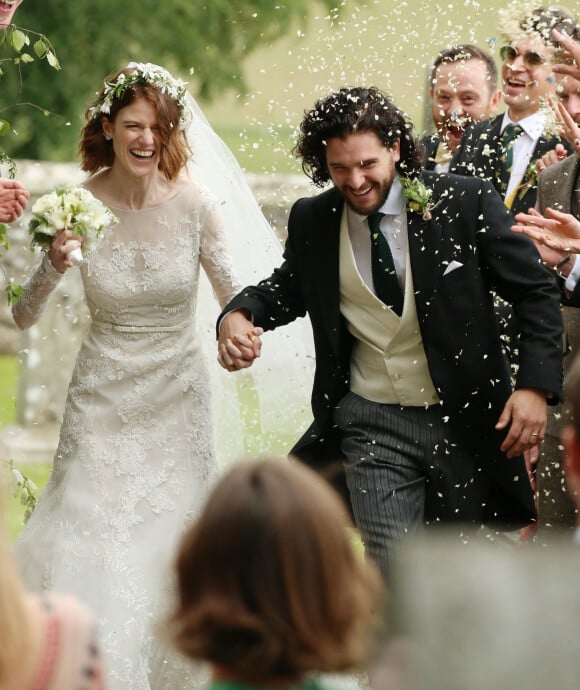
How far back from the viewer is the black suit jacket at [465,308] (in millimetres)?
4816

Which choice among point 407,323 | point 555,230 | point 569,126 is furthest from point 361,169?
point 569,126

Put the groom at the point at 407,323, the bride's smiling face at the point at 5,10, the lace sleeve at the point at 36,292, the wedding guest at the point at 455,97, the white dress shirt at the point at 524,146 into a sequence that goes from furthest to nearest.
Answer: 1. the wedding guest at the point at 455,97
2. the white dress shirt at the point at 524,146
3. the lace sleeve at the point at 36,292
4. the bride's smiling face at the point at 5,10
5. the groom at the point at 407,323

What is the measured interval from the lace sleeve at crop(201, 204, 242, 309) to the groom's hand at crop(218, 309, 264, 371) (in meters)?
0.62

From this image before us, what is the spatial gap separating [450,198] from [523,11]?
162 cm

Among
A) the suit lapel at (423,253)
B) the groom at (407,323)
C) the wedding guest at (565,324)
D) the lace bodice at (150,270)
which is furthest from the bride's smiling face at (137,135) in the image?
the wedding guest at (565,324)

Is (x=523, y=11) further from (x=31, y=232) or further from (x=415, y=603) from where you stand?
(x=415, y=603)

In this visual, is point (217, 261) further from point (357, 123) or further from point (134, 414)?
point (357, 123)

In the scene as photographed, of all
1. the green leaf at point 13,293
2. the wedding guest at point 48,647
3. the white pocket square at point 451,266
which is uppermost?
the green leaf at point 13,293

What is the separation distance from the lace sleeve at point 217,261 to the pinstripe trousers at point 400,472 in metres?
0.93

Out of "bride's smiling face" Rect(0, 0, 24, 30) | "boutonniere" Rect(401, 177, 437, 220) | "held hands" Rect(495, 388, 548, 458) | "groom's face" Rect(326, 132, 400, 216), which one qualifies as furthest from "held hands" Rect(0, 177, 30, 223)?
"held hands" Rect(495, 388, 548, 458)

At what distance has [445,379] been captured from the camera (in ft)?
16.1

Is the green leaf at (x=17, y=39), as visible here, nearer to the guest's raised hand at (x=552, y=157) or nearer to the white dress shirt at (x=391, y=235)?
the white dress shirt at (x=391, y=235)

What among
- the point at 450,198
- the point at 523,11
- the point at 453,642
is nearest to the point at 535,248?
the point at 450,198

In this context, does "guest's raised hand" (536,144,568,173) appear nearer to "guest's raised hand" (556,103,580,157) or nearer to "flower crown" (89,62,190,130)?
"guest's raised hand" (556,103,580,157)
